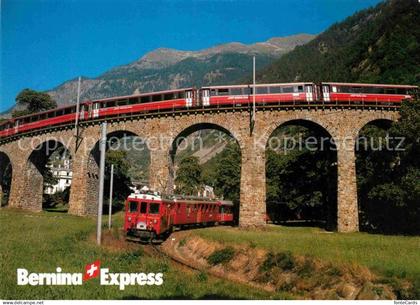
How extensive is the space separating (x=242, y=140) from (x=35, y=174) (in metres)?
31.3

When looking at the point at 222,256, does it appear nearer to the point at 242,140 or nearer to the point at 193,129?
the point at 242,140

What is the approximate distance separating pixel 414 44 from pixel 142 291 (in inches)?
3828

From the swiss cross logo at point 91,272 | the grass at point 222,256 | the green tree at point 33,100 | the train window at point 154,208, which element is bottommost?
the grass at point 222,256

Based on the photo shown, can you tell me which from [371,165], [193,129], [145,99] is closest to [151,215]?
[193,129]

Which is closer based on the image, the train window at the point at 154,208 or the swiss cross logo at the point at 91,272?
the swiss cross logo at the point at 91,272

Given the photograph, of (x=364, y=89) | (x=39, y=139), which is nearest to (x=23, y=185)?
(x=39, y=139)

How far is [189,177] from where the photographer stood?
83625 mm

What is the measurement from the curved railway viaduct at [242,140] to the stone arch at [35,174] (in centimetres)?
276

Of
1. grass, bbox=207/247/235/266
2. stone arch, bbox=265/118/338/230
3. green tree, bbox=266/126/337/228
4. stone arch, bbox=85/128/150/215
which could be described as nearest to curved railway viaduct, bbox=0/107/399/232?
stone arch, bbox=85/128/150/215

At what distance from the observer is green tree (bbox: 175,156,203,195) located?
8307cm

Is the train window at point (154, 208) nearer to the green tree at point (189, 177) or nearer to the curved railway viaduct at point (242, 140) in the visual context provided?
the curved railway viaduct at point (242, 140)

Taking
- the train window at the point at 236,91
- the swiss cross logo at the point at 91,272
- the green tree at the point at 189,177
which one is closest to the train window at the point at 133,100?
the train window at the point at 236,91

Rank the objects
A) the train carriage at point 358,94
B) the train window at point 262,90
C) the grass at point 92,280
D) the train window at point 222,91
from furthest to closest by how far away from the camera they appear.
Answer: the train window at point 222,91
the train window at point 262,90
the train carriage at point 358,94
the grass at point 92,280

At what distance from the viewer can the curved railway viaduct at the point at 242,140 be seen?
3812 centimetres
